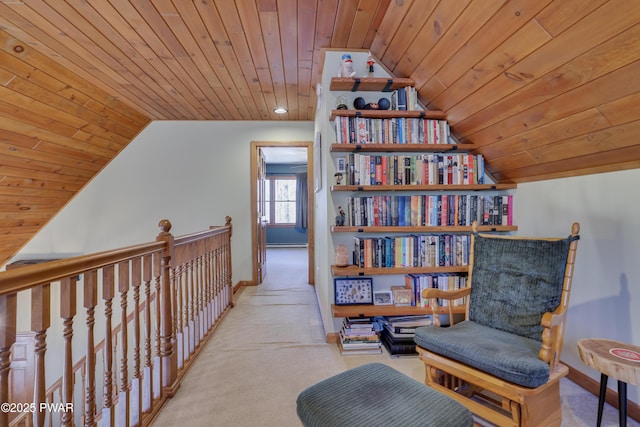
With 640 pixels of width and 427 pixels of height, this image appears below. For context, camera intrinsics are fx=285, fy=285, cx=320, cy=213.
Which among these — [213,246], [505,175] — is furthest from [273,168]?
[505,175]

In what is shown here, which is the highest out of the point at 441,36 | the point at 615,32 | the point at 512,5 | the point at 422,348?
the point at 441,36

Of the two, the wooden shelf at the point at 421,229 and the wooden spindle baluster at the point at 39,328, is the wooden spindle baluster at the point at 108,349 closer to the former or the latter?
the wooden spindle baluster at the point at 39,328

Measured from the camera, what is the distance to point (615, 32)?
1.10 m

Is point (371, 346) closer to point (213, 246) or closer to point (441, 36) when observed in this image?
point (213, 246)

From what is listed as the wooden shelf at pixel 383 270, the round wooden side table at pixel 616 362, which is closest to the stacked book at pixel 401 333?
the wooden shelf at pixel 383 270

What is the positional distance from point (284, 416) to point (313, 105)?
3.14 metres

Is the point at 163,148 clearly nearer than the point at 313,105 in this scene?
No

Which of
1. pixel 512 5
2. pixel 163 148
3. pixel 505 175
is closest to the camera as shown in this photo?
pixel 512 5

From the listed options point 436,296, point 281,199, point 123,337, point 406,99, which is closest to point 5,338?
point 123,337

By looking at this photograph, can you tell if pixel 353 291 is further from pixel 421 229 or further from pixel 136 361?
pixel 136 361

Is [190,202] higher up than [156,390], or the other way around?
[190,202]

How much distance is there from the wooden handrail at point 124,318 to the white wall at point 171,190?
1134 millimetres

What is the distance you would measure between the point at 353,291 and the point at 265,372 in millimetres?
845

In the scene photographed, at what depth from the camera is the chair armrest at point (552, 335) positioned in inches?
49.6
